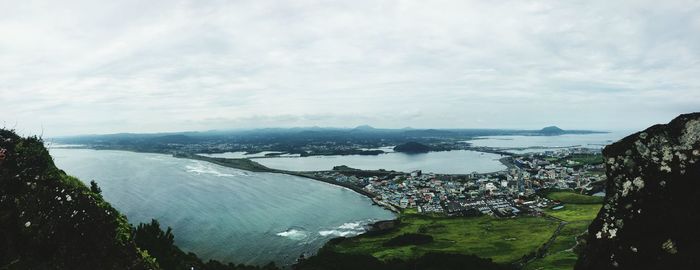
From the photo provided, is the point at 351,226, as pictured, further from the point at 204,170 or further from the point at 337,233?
the point at 204,170

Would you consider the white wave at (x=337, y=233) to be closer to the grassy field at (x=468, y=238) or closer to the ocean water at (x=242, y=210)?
the ocean water at (x=242, y=210)

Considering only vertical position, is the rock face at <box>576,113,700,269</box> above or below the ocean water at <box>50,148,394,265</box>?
above

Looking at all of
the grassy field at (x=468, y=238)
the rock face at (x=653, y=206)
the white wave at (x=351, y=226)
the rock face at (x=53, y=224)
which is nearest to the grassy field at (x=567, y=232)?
the grassy field at (x=468, y=238)

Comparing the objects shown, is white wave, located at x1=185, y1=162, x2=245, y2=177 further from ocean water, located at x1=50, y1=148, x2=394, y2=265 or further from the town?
the town

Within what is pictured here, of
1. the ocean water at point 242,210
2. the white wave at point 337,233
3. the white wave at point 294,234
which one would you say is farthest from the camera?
the white wave at point 337,233

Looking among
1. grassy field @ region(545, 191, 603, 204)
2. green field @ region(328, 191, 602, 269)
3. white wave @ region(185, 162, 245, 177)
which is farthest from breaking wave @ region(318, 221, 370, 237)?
white wave @ region(185, 162, 245, 177)
